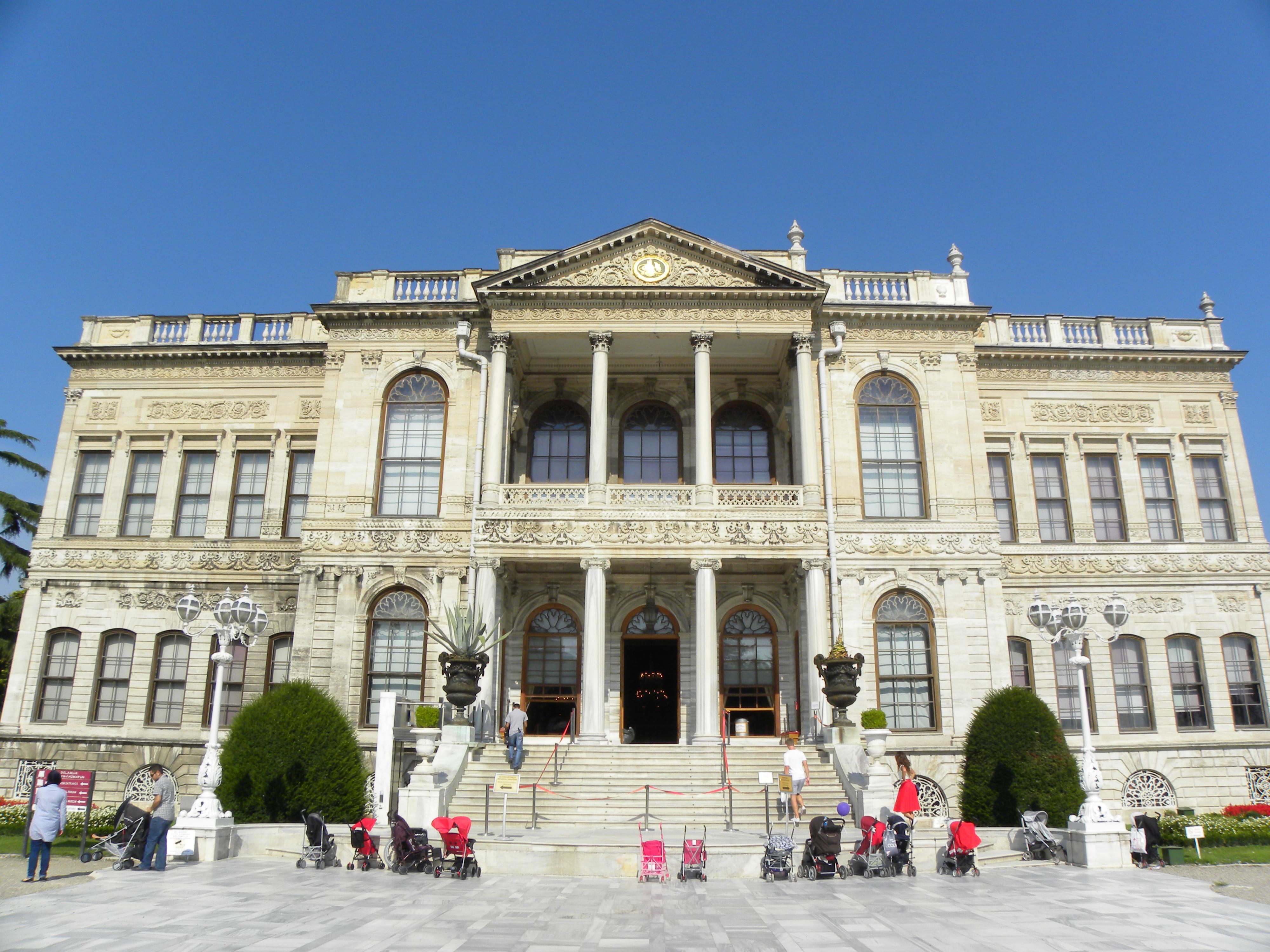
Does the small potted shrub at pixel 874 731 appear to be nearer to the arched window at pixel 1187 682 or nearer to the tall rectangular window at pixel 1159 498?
the arched window at pixel 1187 682

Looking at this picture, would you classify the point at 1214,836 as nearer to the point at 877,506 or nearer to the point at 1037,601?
the point at 1037,601

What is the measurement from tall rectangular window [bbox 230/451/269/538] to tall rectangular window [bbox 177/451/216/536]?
2.66 ft

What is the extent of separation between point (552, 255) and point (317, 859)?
16547mm

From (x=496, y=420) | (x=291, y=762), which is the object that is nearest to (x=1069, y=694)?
(x=496, y=420)

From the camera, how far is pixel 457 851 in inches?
554

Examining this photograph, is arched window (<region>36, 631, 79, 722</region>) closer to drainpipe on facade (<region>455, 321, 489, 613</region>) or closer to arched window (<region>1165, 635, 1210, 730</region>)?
drainpipe on facade (<region>455, 321, 489, 613</region>)

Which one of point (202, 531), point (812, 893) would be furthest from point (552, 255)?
point (812, 893)

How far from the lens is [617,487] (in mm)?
24922

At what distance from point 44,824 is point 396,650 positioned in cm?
1208

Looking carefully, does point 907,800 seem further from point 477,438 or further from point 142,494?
point 142,494

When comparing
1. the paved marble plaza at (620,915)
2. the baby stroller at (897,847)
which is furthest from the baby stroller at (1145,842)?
the baby stroller at (897,847)

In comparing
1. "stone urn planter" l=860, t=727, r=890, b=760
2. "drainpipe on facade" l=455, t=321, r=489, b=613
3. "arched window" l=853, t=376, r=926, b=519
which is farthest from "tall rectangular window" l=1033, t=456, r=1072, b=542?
"drainpipe on facade" l=455, t=321, r=489, b=613

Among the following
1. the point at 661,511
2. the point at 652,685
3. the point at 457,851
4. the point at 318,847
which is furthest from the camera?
the point at 652,685

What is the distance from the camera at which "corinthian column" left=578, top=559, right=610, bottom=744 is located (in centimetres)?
2261
